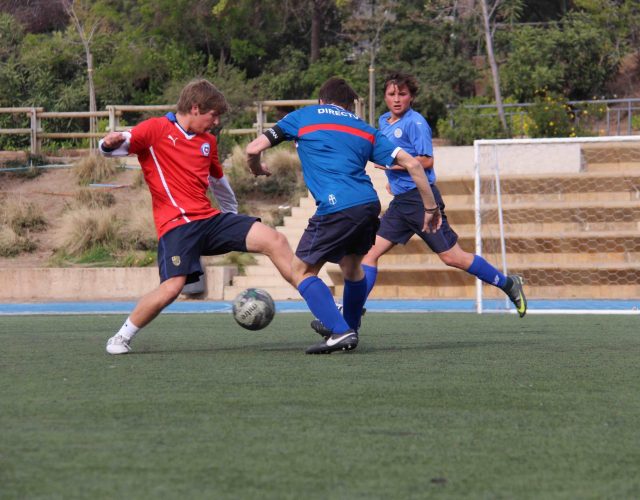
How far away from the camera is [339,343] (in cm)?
733

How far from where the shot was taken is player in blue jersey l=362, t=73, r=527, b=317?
948 centimetres

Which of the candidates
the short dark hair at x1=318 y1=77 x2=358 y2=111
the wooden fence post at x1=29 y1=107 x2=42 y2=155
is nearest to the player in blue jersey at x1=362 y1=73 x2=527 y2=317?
the short dark hair at x1=318 y1=77 x2=358 y2=111

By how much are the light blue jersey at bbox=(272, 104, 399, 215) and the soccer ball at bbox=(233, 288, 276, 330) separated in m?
0.80

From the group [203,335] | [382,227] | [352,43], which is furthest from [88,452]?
[352,43]

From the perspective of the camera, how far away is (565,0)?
32.2 metres

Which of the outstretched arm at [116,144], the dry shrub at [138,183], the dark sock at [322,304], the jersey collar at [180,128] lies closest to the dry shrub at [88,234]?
the dry shrub at [138,183]

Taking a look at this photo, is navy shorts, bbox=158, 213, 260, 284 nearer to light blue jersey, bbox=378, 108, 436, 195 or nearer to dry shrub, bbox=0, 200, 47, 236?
light blue jersey, bbox=378, 108, 436, 195

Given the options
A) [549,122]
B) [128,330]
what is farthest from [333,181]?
[549,122]

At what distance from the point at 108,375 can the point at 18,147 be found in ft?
73.8

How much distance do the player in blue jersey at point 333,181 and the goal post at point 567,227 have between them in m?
8.48

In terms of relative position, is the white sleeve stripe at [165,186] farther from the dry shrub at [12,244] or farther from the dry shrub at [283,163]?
the dry shrub at [283,163]

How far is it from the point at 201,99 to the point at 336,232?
116 centimetres

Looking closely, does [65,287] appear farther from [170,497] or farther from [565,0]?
[565,0]

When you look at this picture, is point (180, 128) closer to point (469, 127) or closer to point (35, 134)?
point (469, 127)
